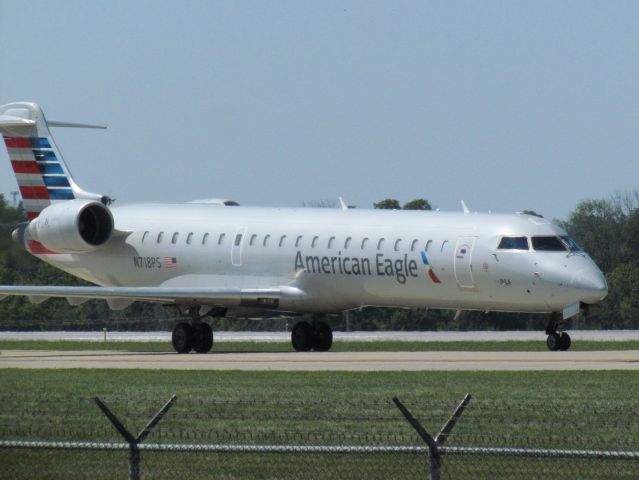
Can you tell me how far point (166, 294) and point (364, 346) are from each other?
746 centimetres

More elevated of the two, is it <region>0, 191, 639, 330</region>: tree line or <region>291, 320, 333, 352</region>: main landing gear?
<region>291, 320, 333, 352</region>: main landing gear

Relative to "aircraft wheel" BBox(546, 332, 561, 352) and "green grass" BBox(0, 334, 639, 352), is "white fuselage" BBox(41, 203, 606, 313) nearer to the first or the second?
"aircraft wheel" BBox(546, 332, 561, 352)

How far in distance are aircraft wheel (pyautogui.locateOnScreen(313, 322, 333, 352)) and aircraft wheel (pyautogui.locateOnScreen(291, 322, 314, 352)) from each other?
0.11m

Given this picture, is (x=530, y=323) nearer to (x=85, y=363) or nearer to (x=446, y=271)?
(x=446, y=271)

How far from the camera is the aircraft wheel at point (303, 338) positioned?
41.2m

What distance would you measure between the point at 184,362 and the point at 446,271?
721 centimetres

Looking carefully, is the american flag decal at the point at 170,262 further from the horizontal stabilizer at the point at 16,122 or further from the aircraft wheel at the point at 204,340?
the horizontal stabilizer at the point at 16,122

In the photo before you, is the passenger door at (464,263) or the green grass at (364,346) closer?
the passenger door at (464,263)

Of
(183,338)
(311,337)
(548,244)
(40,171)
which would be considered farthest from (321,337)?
(40,171)

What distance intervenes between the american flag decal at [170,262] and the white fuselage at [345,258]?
0.09 ft

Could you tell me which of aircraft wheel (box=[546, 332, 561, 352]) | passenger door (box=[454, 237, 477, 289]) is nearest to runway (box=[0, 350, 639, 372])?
aircraft wheel (box=[546, 332, 561, 352])

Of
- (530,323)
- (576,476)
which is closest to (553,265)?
(576,476)

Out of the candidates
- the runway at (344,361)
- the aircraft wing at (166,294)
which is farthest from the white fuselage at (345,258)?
the runway at (344,361)

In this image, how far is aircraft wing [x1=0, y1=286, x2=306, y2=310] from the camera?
38.6 meters
